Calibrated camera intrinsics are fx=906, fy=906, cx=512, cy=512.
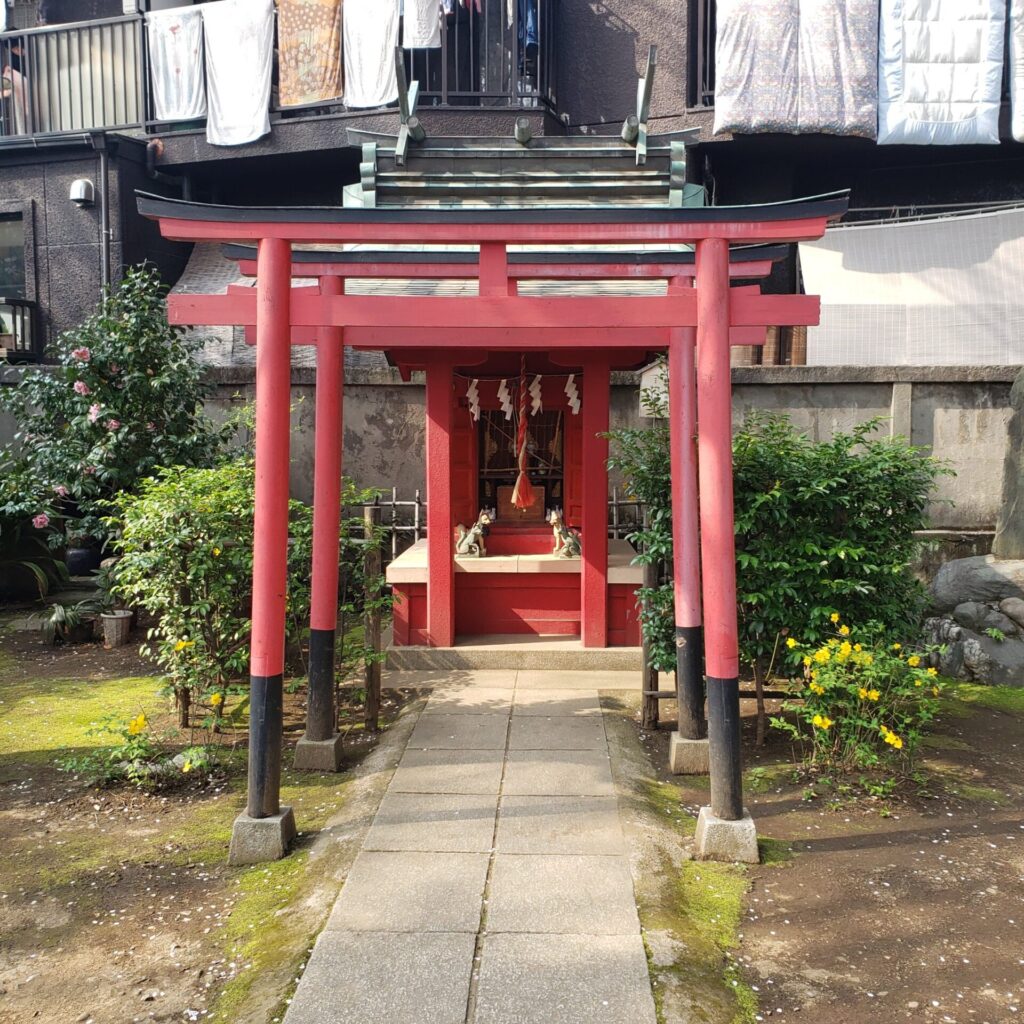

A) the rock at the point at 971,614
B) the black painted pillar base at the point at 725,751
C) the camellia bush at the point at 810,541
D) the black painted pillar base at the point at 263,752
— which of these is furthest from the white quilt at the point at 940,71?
the black painted pillar base at the point at 263,752

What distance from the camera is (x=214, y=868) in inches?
202

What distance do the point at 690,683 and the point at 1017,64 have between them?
1196 cm

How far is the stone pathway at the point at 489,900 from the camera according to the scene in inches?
147

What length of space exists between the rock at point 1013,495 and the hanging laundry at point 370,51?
388 inches

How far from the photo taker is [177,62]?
1475 cm

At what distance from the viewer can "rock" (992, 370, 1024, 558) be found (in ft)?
31.7

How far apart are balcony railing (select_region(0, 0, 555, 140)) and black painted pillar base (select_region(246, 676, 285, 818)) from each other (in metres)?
11.6

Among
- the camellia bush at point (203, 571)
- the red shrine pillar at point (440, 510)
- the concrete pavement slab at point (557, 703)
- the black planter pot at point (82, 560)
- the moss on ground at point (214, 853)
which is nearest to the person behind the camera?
the moss on ground at point (214, 853)

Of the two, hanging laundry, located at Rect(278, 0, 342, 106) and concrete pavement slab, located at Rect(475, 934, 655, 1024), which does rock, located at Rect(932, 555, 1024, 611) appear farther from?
hanging laundry, located at Rect(278, 0, 342, 106)

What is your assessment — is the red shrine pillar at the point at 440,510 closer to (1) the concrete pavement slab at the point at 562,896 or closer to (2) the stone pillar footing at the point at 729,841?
(1) the concrete pavement slab at the point at 562,896

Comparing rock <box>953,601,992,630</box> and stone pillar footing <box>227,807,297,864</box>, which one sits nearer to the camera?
stone pillar footing <box>227,807,297,864</box>

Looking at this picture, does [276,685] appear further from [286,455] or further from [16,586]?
[16,586]

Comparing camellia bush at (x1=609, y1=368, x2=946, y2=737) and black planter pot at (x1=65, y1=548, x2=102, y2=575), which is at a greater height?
camellia bush at (x1=609, y1=368, x2=946, y2=737)

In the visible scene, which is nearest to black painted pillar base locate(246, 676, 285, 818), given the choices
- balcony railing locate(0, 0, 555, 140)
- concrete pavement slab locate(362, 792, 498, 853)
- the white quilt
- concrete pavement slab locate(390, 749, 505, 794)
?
concrete pavement slab locate(362, 792, 498, 853)
